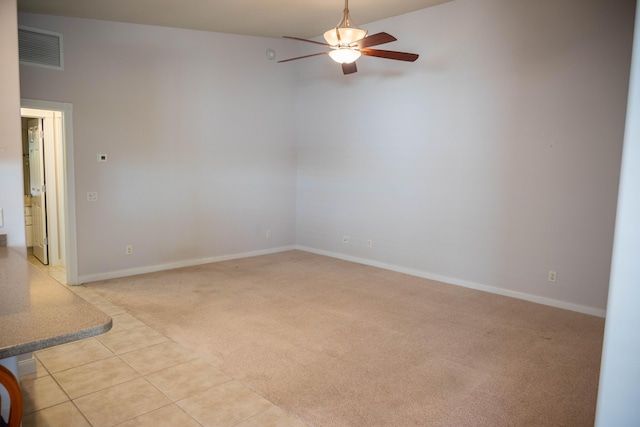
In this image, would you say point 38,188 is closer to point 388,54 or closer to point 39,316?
point 388,54

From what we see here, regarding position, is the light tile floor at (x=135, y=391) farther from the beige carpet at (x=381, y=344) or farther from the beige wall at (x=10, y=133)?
the beige wall at (x=10, y=133)

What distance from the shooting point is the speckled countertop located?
1383mm

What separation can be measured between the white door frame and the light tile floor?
1825 mm

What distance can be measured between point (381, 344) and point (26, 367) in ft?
8.46

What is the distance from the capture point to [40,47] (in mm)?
4496

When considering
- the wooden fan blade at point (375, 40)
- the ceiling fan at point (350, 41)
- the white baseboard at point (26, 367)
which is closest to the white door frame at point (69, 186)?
the white baseboard at point (26, 367)

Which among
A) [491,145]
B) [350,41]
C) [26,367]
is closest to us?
[26,367]

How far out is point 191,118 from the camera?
224 inches

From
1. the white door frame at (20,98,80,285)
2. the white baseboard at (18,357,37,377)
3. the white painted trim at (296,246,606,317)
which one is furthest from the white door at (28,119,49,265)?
the white painted trim at (296,246,606,317)

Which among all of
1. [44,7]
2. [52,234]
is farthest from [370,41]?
[52,234]

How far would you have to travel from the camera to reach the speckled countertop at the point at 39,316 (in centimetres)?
138

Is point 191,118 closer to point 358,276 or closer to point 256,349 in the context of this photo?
point 358,276

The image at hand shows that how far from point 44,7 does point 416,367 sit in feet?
16.2

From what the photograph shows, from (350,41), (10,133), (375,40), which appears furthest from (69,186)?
(375,40)
